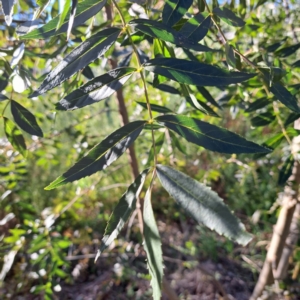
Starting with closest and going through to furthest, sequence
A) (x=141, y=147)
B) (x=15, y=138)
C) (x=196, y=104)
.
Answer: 1. (x=196, y=104)
2. (x=15, y=138)
3. (x=141, y=147)

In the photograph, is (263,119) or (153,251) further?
(263,119)

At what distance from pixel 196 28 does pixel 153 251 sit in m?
0.27

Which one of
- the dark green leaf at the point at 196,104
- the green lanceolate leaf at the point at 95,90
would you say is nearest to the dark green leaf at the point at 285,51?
the dark green leaf at the point at 196,104

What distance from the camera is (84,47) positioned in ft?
1.31

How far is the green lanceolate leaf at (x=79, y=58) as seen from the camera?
14.8 inches

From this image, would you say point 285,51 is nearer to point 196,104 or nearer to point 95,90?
point 196,104

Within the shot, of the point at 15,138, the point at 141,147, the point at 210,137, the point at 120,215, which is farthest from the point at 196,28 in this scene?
the point at 141,147

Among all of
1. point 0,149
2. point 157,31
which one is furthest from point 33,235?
point 157,31

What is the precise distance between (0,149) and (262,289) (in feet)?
3.20

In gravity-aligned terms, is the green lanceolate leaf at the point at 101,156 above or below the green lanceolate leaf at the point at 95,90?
below

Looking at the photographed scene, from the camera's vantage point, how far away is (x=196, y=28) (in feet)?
1.43

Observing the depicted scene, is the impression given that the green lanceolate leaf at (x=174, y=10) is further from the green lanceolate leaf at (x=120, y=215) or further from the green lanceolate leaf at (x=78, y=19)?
the green lanceolate leaf at (x=120, y=215)

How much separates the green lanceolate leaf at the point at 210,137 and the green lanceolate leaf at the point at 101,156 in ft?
0.18

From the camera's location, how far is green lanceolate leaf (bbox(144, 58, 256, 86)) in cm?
39
